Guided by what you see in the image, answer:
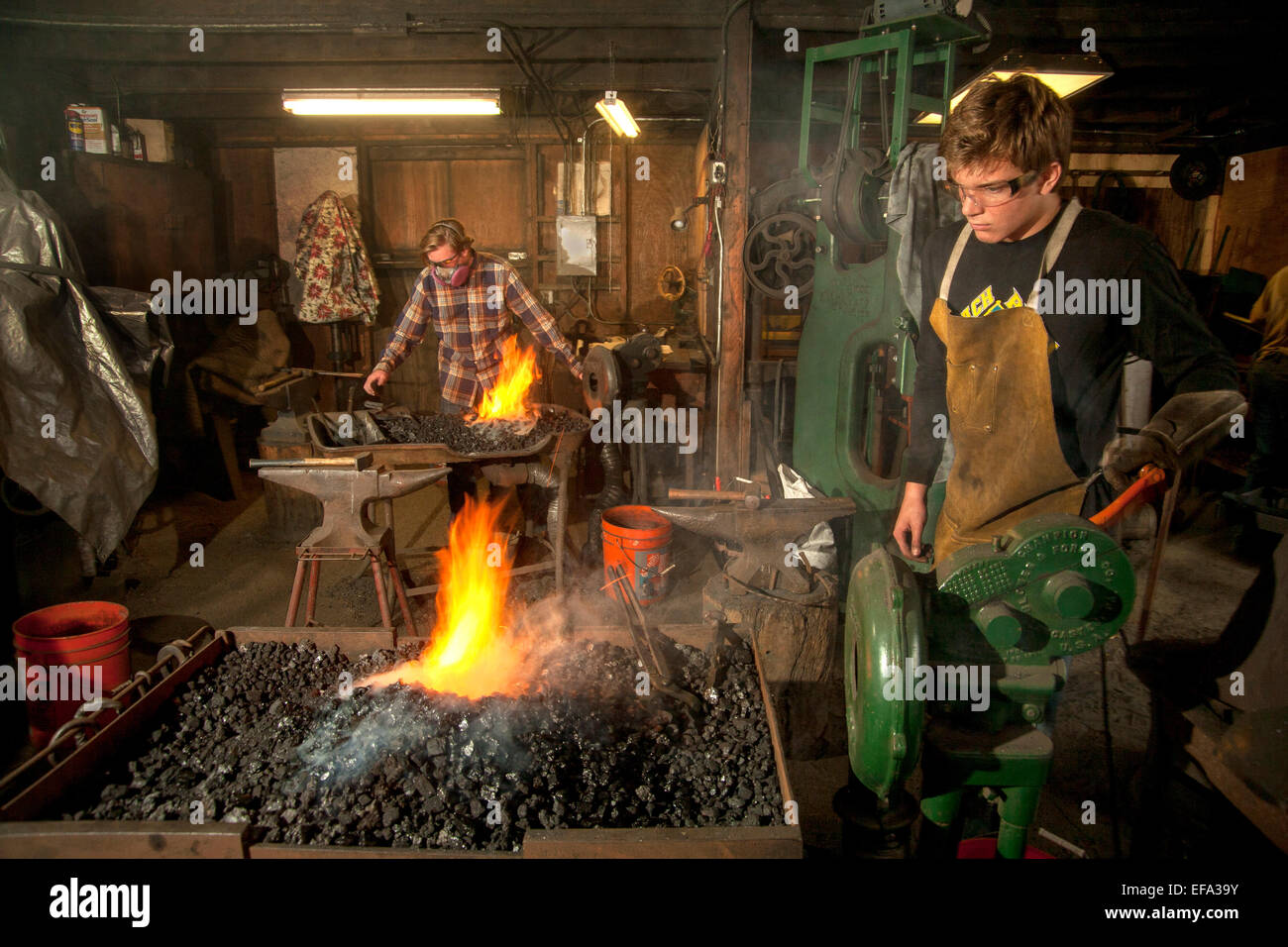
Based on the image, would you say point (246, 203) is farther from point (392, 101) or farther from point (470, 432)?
point (470, 432)

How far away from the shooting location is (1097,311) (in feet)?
6.81

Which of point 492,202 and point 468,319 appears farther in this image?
point 492,202

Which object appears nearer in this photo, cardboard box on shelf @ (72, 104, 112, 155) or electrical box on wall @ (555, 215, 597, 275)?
cardboard box on shelf @ (72, 104, 112, 155)

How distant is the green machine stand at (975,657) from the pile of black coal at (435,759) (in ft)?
1.77

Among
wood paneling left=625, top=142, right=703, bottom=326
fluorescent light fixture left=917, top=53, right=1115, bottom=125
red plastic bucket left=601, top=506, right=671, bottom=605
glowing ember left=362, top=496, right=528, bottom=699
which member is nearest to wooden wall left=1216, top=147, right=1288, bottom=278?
fluorescent light fixture left=917, top=53, right=1115, bottom=125

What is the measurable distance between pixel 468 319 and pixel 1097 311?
4.38 metres

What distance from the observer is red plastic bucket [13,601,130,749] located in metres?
3.18

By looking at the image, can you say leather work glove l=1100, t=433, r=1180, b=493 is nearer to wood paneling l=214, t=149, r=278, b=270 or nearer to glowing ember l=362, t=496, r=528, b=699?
glowing ember l=362, t=496, r=528, b=699

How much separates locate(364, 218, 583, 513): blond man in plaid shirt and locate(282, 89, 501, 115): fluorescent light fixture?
2.07 meters

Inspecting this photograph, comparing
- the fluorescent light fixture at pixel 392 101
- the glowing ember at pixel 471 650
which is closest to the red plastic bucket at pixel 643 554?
the glowing ember at pixel 471 650

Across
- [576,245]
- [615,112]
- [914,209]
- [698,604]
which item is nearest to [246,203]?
[576,245]

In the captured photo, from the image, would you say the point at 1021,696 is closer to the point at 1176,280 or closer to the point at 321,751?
the point at 1176,280

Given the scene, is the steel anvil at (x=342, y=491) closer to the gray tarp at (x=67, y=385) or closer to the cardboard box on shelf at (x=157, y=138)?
the gray tarp at (x=67, y=385)

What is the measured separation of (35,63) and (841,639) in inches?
351
